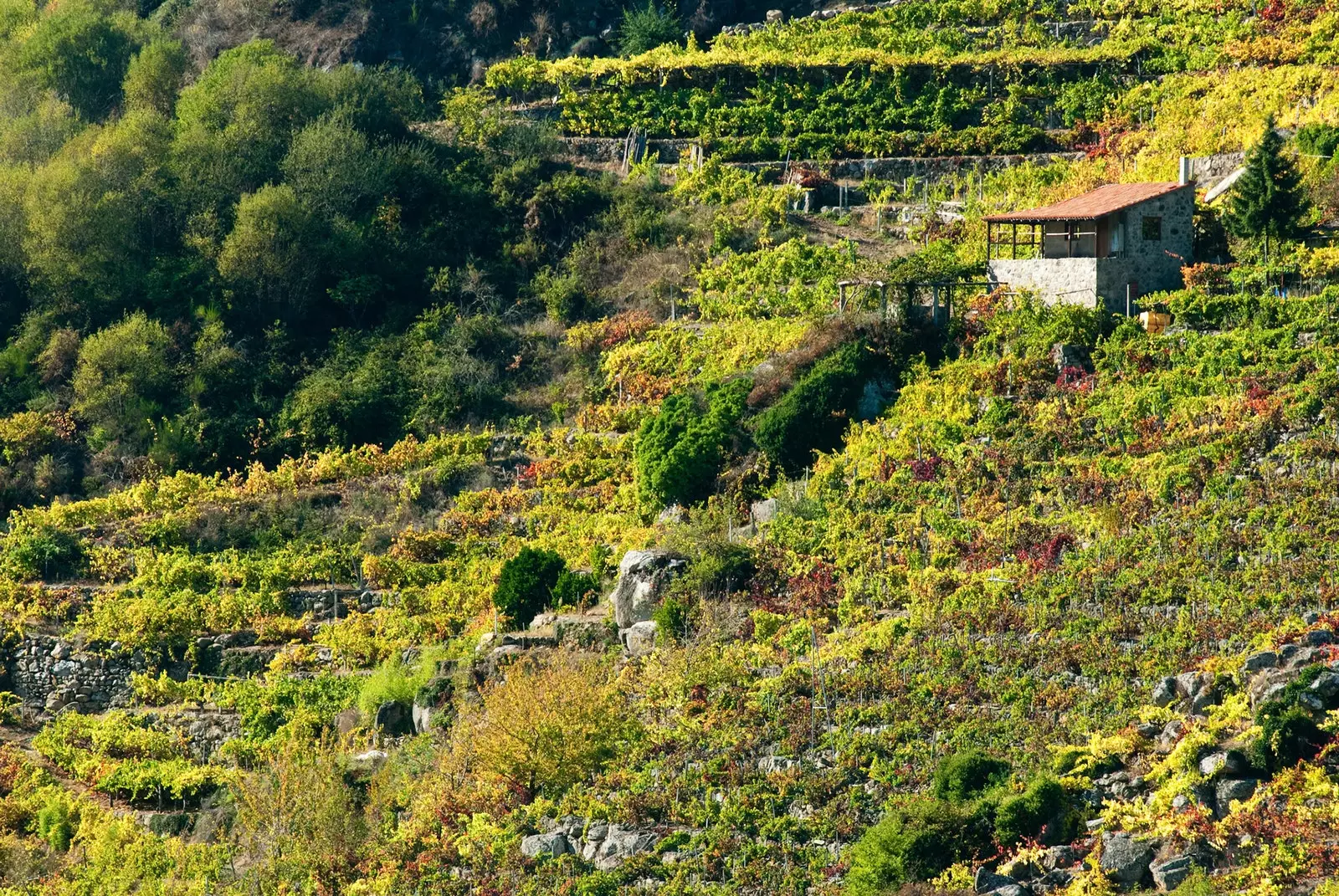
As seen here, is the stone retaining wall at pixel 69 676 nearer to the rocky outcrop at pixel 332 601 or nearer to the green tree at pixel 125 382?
the rocky outcrop at pixel 332 601

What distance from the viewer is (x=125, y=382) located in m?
52.2

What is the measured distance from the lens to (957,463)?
41344mm

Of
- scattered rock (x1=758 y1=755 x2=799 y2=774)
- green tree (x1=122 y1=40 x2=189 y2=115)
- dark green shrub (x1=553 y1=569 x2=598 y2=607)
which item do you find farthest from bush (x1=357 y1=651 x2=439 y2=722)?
green tree (x1=122 y1=40 x2=189 y2=115)

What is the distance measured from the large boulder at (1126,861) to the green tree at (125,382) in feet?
96.8

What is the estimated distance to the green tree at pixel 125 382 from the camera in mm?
51875

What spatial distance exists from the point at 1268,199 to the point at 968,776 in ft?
59.5

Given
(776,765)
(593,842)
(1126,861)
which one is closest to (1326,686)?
(1126,861)

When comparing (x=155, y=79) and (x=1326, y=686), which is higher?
(x=155, y=79)

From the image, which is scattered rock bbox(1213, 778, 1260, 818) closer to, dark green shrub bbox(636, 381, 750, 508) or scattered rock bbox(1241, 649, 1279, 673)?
scattered rock bbox(1241, 649, 1279, 673)

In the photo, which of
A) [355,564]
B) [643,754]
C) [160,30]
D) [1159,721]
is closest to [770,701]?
[643,754]

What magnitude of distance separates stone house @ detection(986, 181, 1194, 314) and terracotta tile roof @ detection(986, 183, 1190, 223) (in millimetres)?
18

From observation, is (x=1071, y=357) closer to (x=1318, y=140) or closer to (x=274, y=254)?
(x=1318, y=140)

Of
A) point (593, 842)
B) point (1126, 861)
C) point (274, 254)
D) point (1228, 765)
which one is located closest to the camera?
point (1126, 861)

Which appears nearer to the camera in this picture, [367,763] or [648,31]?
[367,763]
